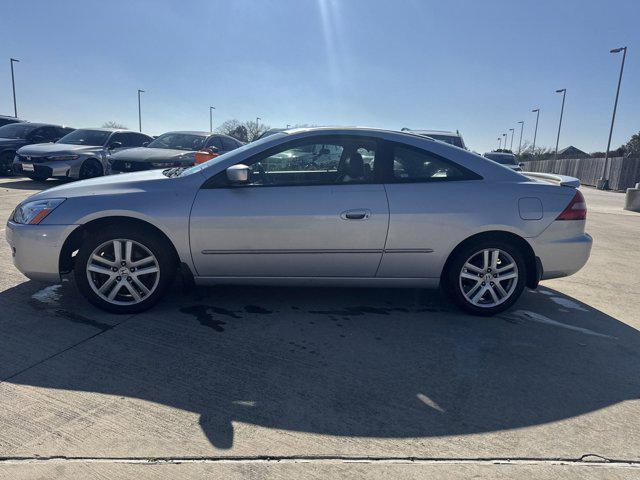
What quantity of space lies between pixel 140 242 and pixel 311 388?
1.88 meters

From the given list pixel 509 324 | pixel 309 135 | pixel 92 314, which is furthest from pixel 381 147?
pixel 92 314

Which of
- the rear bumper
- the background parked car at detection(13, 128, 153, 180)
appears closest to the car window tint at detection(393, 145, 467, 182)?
the rear bumper

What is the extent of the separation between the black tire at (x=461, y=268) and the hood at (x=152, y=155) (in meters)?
7.33

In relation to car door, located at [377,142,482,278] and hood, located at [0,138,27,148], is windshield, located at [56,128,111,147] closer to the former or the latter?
hood, located at [0,138,27,148]

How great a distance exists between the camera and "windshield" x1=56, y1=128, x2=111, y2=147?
41.2 ft

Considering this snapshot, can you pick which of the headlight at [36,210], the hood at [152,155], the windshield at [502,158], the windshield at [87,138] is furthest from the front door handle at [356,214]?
the windshield at [502,158]

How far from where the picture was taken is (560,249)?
3.97 metres

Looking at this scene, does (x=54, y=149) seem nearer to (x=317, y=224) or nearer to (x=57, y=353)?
(x=57, y=353)

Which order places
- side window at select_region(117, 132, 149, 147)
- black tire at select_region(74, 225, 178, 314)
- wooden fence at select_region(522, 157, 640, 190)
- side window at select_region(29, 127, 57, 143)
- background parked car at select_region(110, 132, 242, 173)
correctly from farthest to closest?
wooden fence at select_region(522, 157, 640, 190), side window at select_region(29, 127, 57, 143), side window at select_region(117, 132, 149, 147), background parked car at select_region(110, 132, 242, 173), black tire at select_region(74, 225, 178, 314)

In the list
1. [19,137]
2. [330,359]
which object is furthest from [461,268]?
[19,137]

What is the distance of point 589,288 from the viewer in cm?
512

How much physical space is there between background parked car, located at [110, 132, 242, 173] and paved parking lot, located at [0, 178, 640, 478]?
5.72 metres

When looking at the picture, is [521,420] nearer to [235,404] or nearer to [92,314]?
[235,404]

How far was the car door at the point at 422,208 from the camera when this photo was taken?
379 centimetres
